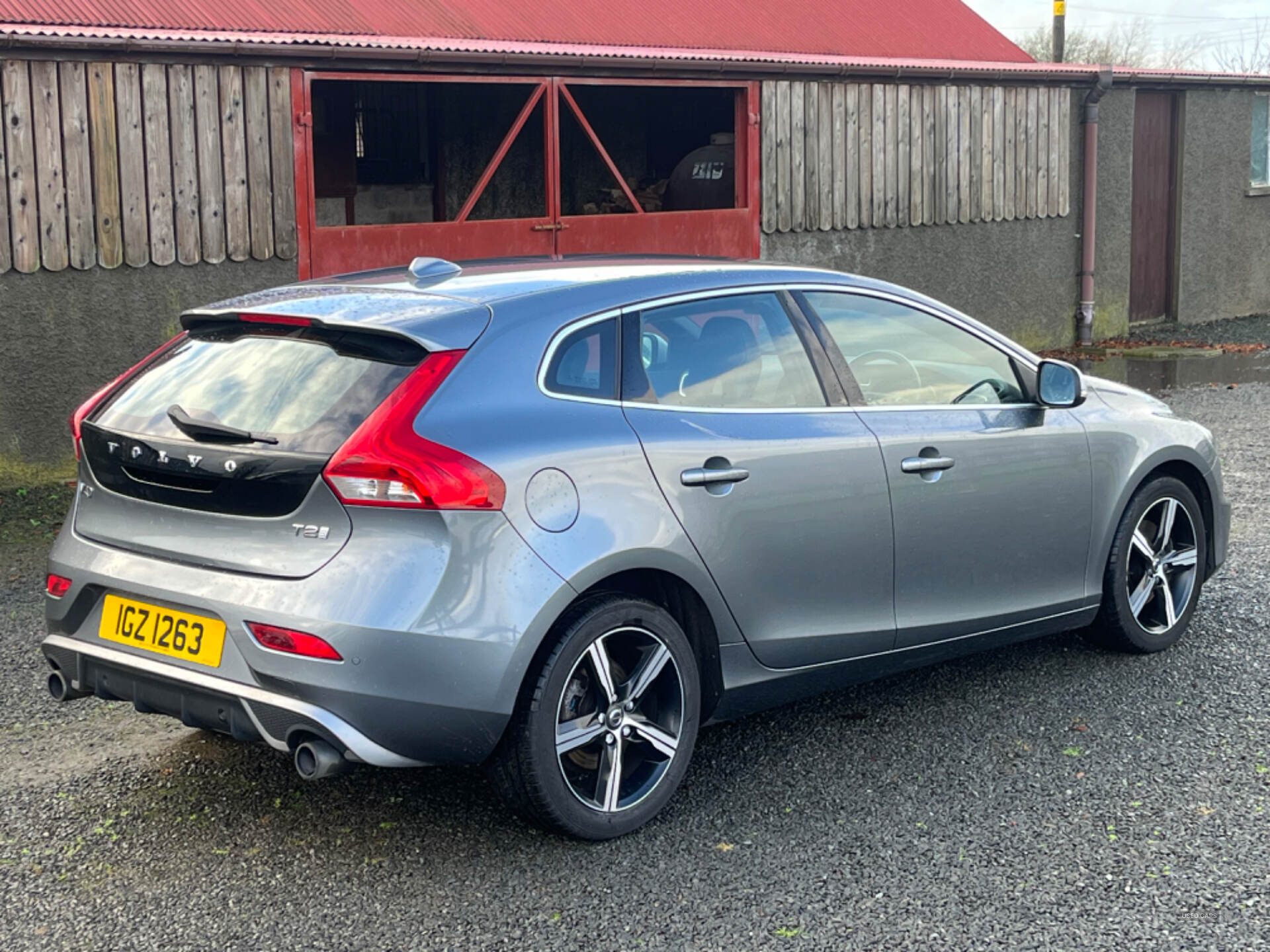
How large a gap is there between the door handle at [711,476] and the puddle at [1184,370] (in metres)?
9.69

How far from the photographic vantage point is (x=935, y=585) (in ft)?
15.8

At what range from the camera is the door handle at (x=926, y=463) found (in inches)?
185

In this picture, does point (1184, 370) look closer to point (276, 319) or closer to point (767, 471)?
point (767, 471)

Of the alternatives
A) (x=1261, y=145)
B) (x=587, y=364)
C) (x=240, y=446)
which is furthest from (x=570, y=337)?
(x=1261, y=145)

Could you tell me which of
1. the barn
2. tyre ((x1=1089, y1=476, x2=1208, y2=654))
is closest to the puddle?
the barn

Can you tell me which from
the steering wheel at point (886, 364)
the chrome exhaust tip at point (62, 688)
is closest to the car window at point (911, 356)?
the steering wheel at point (886, 364)

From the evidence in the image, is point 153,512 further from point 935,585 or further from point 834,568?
point 935,585

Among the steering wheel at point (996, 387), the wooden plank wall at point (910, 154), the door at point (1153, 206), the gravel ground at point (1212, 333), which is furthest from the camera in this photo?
the door at point (1153, 206)

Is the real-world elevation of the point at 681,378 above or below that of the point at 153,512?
above

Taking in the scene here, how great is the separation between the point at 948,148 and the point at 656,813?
38.7 feet

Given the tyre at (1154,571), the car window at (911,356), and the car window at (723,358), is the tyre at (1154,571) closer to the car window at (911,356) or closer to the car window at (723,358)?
the car window at (911,356)

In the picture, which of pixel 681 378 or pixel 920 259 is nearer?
pixel 681 378

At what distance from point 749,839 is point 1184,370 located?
11858 mm

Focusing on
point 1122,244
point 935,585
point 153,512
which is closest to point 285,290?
point 153,512
